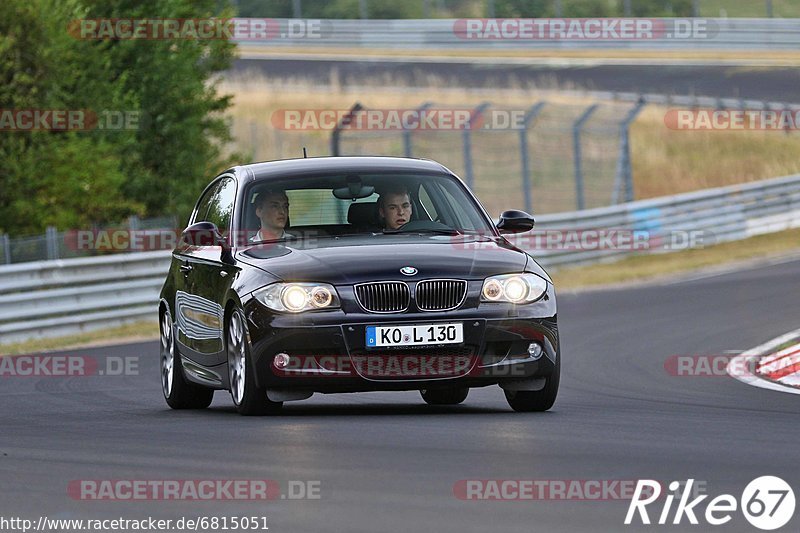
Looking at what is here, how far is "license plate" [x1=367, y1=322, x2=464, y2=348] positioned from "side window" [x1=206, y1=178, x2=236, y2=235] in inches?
75.2

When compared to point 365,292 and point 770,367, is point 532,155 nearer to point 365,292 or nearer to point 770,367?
point 770,367

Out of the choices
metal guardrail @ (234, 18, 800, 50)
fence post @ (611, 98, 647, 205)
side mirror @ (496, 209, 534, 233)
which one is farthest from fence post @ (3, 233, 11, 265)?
metal guardrail @ (234, 18, 800, 50)

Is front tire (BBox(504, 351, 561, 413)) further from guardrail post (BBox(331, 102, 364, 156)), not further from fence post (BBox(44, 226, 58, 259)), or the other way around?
guardrail post (BBox(331, 102, 364, 156))

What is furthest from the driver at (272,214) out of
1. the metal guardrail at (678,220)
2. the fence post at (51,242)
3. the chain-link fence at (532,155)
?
the chain-link fence at (532,155)

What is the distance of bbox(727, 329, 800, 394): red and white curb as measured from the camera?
12.9 m

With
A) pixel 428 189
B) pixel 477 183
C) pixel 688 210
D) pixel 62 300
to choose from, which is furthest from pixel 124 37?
pixel 428 189

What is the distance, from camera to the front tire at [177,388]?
1228cm

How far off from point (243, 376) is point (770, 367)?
17.5 feet

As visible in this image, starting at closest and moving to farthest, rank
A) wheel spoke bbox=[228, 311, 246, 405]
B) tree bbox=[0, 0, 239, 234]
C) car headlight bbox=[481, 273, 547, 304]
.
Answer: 1. car headlight bbox=[481, 273, 547, 304]
2. wheel spoke bbox=[228, 311, 246, 405]
3. tree bbox=[0, 0, 239, 234]

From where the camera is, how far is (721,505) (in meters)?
6.81

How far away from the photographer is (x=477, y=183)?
39281 mm

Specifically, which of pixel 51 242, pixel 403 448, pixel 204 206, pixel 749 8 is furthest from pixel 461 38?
pixel 403 448

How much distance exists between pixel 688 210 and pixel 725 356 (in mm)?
14481

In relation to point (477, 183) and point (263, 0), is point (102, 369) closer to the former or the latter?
point (477, 183)
